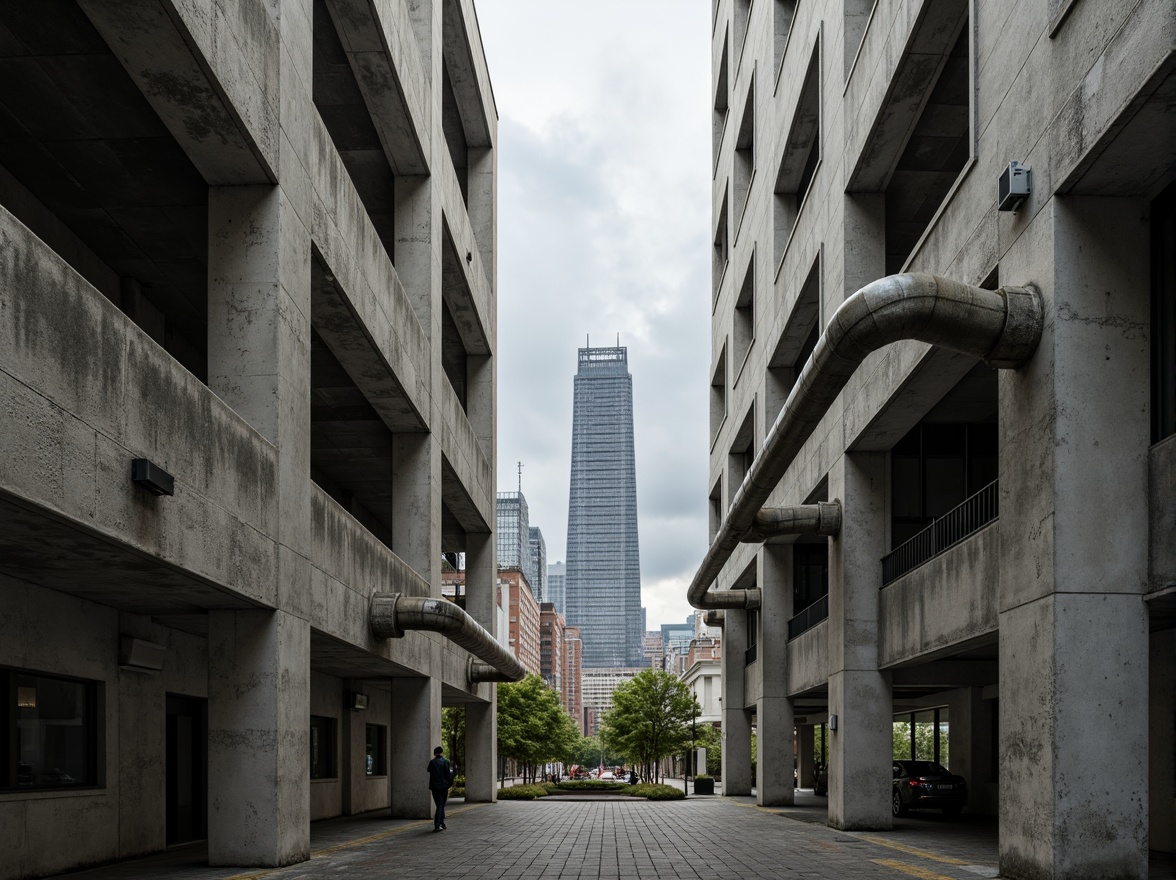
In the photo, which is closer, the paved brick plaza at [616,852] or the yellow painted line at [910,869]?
the yellow painted line at [910,869]

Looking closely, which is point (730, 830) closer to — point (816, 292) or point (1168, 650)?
point (1168, 650)

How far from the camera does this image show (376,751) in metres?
35.9

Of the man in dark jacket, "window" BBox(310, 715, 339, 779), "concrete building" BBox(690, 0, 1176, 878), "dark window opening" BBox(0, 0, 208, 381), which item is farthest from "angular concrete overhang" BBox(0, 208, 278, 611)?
"window" BBox(310, 715, 339, 779)

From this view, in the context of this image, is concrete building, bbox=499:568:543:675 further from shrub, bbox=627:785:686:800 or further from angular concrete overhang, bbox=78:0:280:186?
angular concrete overhang, bbox=78:0:280:186

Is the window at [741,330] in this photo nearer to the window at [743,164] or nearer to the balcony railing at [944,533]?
the window at [743,164]

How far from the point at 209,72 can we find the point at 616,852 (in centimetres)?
1228

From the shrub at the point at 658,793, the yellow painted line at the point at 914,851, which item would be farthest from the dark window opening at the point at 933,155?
the shrub at the point at 658,793

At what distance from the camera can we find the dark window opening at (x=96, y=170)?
13367 mm

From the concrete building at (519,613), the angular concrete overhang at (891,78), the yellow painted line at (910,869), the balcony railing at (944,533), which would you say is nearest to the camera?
the yellow painted line at (910,869)

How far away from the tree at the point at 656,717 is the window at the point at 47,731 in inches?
1817

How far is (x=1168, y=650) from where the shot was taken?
16938mm

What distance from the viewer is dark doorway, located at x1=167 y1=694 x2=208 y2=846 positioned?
62.3 ft

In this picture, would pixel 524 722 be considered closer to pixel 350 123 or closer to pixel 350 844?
pixel 350 123

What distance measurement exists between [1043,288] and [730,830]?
44.9 ft
